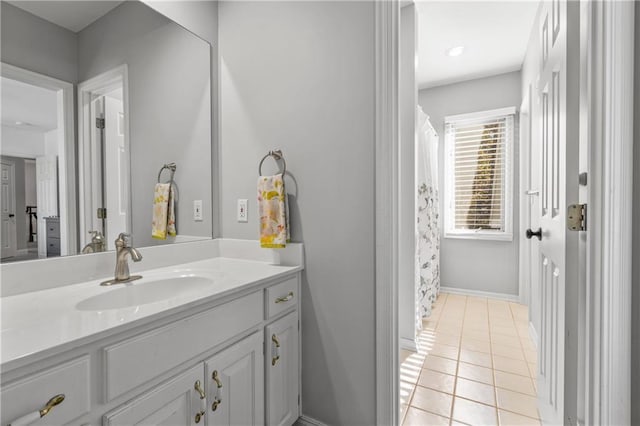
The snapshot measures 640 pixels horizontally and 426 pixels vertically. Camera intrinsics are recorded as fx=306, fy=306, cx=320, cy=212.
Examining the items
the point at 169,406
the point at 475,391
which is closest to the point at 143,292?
the point at 169,406

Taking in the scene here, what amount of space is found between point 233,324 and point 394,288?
637 mm

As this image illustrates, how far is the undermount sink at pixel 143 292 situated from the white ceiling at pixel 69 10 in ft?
3.21

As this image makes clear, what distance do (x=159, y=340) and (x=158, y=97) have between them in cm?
114

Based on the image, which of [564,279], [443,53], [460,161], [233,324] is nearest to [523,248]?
[460,161]

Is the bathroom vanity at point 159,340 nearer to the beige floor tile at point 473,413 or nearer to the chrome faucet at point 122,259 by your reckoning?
the chrome faucet at point 122,259

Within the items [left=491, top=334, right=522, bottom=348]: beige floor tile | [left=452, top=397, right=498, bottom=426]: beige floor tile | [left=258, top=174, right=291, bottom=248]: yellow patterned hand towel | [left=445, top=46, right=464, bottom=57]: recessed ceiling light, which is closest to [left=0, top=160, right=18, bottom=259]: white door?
[left=258, top=174, right=291, bottom=248]: yellow patterned hand towel

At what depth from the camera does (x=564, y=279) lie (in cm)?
105

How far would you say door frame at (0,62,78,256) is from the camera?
110cm

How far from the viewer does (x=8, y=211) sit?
→ 0.98 m

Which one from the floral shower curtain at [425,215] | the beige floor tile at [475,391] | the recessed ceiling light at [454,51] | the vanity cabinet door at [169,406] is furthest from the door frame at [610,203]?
the recessed ceiling light at [454,51]

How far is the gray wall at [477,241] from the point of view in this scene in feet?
10.9

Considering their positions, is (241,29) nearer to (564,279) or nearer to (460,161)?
(564,279)

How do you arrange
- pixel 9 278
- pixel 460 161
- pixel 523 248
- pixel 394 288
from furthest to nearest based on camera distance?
1. pixel 460 161
2. pixel 523 248
3. pixel 394 288
4. pixel 9 278

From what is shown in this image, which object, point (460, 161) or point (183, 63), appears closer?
point (183, 63)
